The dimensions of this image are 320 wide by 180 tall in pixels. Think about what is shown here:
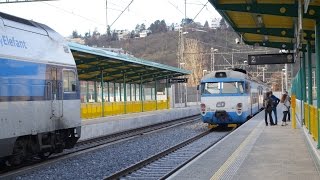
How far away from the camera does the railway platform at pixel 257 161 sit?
9.50 m

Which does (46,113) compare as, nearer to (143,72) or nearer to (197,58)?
(143,72)

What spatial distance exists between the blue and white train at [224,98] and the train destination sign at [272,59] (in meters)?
6.18

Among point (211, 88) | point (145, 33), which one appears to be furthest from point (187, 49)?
point (211, 88)

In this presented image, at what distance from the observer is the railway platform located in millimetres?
9500

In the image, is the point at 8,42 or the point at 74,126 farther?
the point at 74,126

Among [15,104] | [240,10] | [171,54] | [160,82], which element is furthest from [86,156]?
[171,54]

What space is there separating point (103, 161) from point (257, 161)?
510cm

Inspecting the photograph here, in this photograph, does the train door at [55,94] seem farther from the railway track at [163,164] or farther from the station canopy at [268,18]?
the station canopy at [268,18]

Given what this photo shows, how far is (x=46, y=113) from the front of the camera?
13.3 meters

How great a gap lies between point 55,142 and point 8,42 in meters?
3.76

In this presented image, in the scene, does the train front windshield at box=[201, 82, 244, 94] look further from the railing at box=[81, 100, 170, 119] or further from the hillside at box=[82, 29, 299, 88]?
the hillside at box=[82, 29, 299, 88]

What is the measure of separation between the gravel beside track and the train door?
1437mm

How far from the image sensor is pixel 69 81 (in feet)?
49.6

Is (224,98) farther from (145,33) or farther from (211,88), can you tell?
(145,33)
